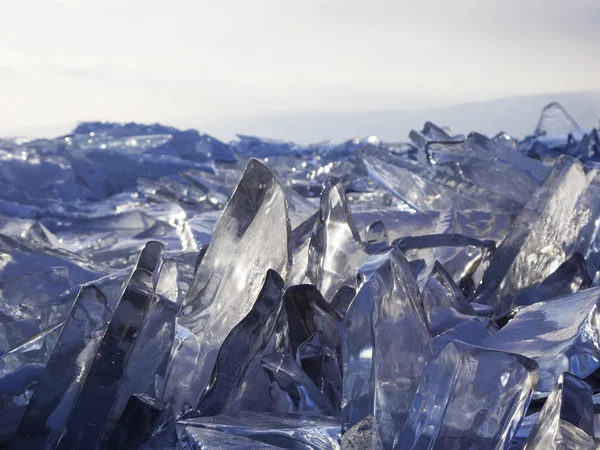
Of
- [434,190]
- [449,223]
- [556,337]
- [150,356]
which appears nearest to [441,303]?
[556,337]

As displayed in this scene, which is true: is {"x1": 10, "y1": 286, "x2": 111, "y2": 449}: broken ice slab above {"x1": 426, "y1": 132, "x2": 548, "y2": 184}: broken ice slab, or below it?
below

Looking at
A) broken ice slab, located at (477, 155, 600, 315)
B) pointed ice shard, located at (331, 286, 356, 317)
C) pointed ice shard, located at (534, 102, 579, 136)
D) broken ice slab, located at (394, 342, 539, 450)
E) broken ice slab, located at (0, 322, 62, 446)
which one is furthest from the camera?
pointed ice shard, located at (534, 102, 579, 136)

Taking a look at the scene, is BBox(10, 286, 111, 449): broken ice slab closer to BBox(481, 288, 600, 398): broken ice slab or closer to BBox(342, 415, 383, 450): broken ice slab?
BBox(342, 415, 383, 450): broken ice slab

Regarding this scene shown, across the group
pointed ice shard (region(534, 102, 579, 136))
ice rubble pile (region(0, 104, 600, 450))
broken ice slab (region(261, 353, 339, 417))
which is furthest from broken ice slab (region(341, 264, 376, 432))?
pointed ice shard (region(534, 102, 579, 136))

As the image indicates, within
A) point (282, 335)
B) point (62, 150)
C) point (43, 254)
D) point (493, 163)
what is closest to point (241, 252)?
point (282, 335)

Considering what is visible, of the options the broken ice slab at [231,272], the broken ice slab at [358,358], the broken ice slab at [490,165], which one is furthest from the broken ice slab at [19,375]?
the broken ice slab at [490,165]

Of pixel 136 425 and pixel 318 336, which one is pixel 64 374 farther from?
pixel 318 336
